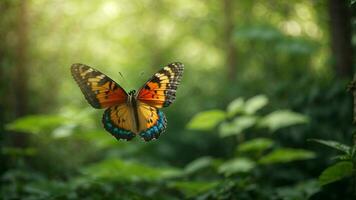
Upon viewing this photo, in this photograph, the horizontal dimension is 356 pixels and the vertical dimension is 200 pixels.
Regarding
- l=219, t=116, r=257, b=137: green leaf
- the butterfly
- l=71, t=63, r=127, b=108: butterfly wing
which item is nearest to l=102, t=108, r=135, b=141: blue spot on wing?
the butterfly

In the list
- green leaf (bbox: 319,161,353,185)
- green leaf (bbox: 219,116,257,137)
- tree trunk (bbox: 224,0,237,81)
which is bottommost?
green leaf (bbox: 319,161,353,185)

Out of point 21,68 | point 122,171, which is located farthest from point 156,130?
point 21,68

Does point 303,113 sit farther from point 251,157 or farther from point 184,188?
point 184,188

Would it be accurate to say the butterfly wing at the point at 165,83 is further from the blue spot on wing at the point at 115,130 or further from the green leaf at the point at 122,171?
the green leaf at the point at 122,171

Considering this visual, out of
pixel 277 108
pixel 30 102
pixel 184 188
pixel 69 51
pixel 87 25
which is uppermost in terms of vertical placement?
pixel 87 25

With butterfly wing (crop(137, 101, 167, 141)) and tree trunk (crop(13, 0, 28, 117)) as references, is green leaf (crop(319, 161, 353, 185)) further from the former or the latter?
tree trunk (crop(13, 0, 28, 117))

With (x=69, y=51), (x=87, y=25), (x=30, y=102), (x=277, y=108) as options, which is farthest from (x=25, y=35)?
(x=277, y=108)

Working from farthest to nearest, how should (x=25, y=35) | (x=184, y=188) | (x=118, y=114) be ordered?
(x=25, y=35) → (x=184, y=188) → (x=118, y=114)
